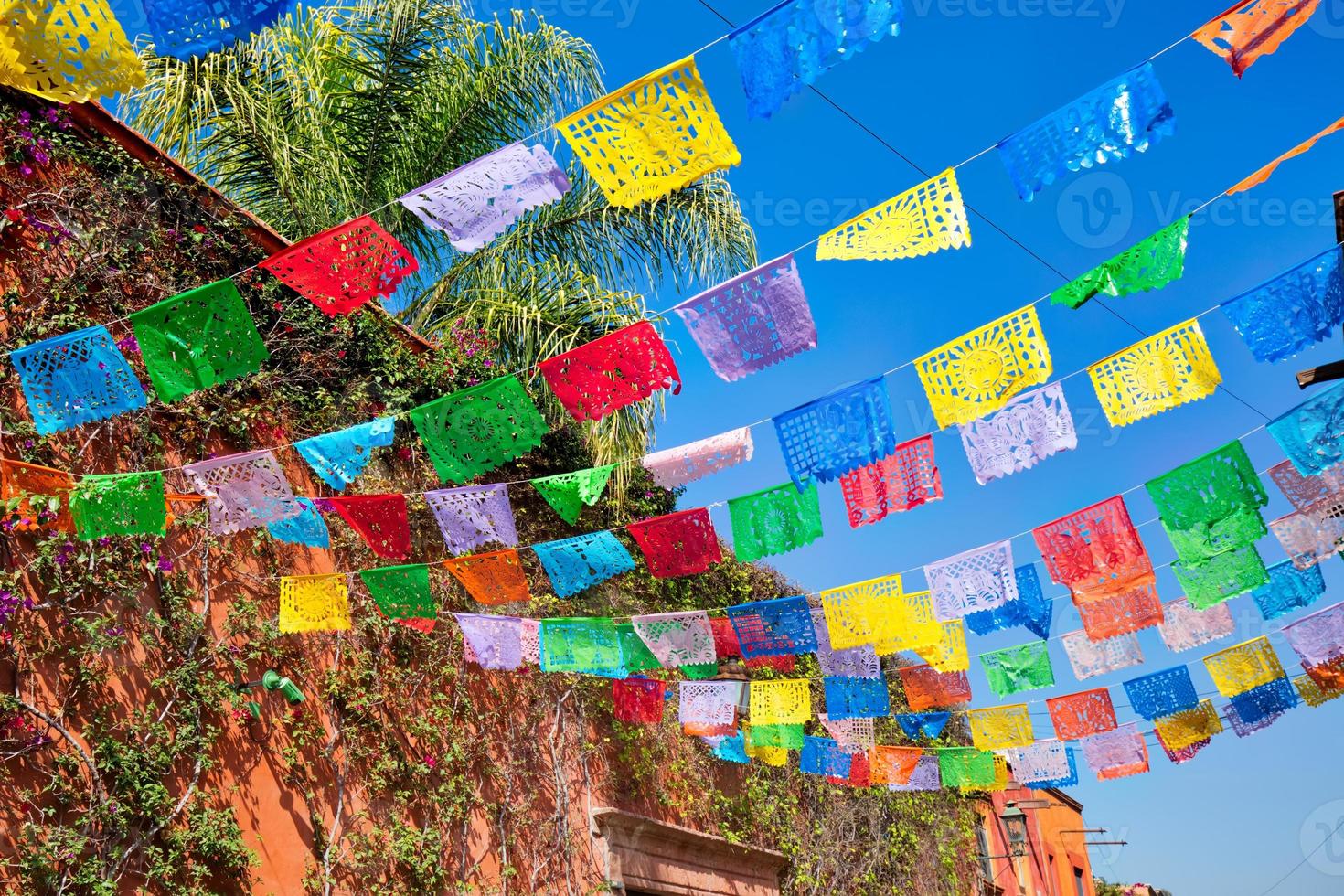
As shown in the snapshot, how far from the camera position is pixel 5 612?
4230 millimetres

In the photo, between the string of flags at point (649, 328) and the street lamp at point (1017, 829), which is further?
the street lamp at point (1017, 829)

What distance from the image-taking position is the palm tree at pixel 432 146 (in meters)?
7.41

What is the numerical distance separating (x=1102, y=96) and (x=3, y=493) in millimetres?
4599

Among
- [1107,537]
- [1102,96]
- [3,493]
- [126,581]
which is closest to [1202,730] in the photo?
[1107,537]

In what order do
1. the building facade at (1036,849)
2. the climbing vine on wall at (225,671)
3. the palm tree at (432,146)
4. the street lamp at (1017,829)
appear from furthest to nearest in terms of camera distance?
the building facade at (1036,849), the street lamp at (1017,829), the palm tree at (432,146), the climbing vine on wall at (225,671)

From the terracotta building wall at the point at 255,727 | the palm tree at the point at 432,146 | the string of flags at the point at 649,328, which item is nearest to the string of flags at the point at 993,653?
the terracotta building wall at the point at 255,727

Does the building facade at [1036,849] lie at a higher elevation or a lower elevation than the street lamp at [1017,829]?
lower

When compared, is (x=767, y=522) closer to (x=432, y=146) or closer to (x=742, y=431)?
(x=742, y=431)

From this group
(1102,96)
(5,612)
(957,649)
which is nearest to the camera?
(1102,96)

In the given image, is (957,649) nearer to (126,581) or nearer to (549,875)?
(549,875)

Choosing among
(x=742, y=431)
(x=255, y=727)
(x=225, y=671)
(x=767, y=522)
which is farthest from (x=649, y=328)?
(x=255, y=727)

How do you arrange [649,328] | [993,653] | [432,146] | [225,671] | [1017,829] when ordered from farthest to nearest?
[1017,829], [432,146], [993,653], [225,671], [649,328]

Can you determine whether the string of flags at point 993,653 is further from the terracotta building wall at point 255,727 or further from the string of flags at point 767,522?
the terracotta building wall at point 255,727

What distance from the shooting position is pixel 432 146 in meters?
8.07
